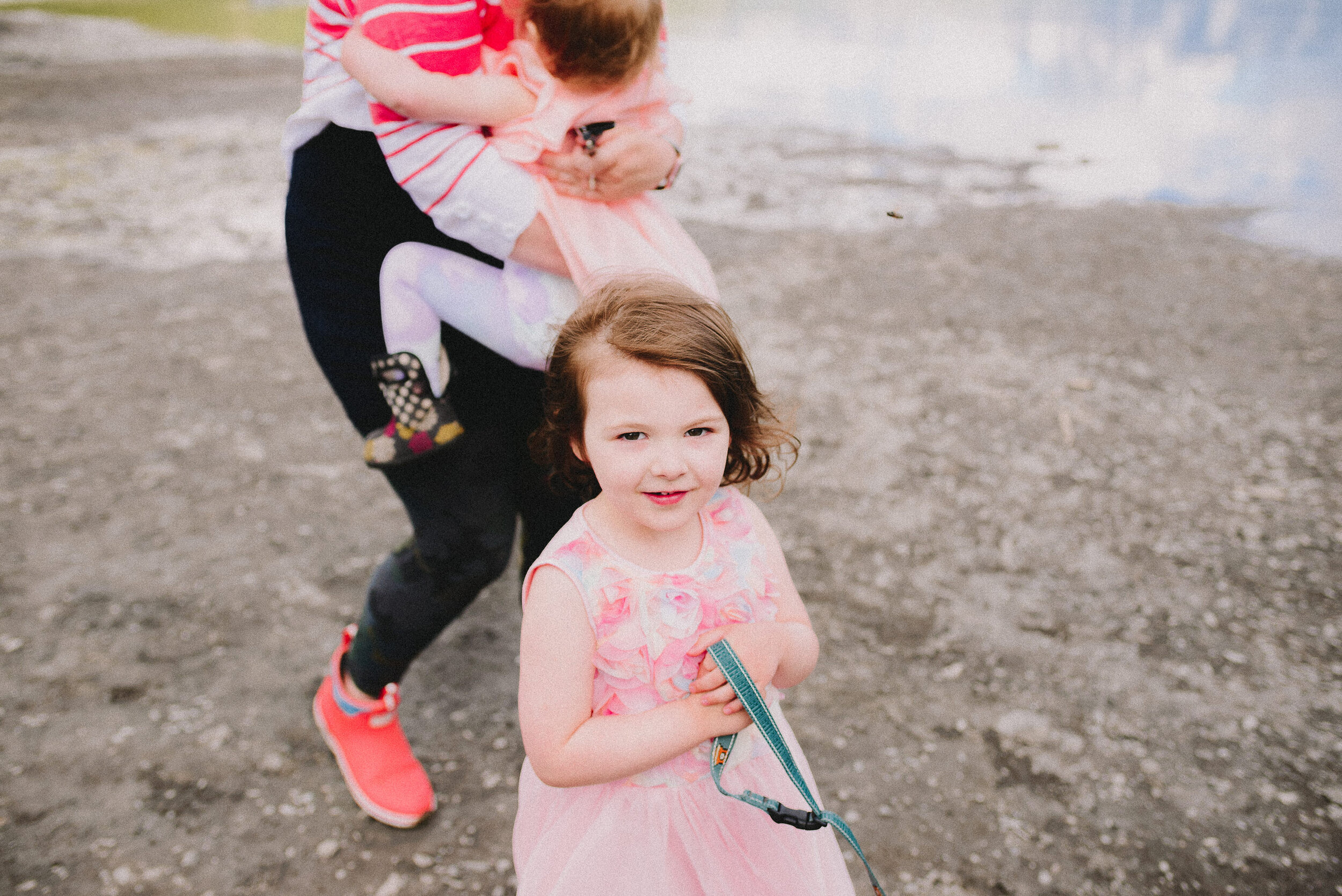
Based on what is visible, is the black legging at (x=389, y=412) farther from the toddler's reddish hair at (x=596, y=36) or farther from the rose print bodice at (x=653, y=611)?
the rose print bodice at (x=653, y=611)

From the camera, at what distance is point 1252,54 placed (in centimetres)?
937

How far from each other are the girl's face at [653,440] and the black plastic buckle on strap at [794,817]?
0.39m

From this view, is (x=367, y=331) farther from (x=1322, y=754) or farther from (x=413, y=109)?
(x=1322, y=754)

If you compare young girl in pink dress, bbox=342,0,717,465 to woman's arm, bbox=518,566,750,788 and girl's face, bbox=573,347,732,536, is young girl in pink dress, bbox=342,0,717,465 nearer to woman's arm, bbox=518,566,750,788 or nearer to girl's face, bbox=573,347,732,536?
girl's face, bbox=573,347,732,536

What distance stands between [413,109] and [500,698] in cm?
162

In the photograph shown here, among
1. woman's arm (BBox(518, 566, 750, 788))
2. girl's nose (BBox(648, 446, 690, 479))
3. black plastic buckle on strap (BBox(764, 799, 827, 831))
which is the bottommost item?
black plastic buckle on strap (BBox(764, 799, 827, 831))

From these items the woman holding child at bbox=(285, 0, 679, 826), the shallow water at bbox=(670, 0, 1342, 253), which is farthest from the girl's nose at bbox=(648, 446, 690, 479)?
the shallow water at bbox=(670, 0, 1342, 253)

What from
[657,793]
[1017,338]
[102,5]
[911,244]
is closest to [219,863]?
[657,793]

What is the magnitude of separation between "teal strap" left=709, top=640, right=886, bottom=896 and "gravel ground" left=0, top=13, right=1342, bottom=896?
97cm

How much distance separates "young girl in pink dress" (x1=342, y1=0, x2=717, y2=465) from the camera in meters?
1.39

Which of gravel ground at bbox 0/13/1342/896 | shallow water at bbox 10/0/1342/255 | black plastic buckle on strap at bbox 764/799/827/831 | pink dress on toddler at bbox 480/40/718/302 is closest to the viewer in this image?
black plastic buckle on strap at bbox 764/799/827/831

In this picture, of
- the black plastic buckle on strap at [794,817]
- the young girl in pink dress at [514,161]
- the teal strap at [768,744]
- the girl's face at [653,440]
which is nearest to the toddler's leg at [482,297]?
the young girl in pink dress at [514,161]

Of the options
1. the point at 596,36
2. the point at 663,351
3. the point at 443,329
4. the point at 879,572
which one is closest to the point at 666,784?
the point at 663,351

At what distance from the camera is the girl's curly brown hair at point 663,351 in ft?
3.98
